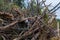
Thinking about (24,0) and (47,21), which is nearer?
(47,21)

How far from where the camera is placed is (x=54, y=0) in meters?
2.87

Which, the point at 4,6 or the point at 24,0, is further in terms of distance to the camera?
the point at 24,0

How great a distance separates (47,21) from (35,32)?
0.82ft

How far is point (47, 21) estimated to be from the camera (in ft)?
7.52

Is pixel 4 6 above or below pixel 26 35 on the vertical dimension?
above

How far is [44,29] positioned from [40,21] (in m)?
0.10

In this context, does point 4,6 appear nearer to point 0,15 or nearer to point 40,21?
point 0,15

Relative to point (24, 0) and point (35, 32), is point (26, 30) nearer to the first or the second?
point (35, 32)

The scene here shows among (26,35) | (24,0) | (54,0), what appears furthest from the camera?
(24,0)

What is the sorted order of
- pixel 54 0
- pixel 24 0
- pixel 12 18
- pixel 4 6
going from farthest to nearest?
1. pixel 24 0
2. pixel 54 0
3. pixel 4 6
4. pixel 12 18

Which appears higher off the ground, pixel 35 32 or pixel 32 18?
pixel 32 18

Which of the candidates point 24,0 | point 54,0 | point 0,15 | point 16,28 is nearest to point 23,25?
point 16,28

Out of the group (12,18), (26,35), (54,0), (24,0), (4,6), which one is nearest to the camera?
(26,35)

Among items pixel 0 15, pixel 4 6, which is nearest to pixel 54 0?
pixel 4 6
